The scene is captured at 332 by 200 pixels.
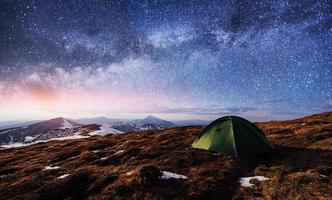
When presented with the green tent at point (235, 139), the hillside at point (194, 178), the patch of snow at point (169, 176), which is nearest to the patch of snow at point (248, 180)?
the hillside at point (194, 178)

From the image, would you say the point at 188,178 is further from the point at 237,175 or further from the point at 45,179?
A: the point at 45,179

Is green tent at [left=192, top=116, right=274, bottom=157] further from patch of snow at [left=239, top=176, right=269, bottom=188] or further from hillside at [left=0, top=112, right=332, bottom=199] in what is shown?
patch of snow at [left=239, top=176, right=269, bottom=188]

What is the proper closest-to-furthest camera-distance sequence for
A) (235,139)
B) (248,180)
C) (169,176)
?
(248,180)
(169,176)
(235,139)

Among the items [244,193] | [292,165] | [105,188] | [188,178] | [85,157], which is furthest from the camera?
[85,157]

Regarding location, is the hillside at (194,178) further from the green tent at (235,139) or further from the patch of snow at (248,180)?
the green tent at (235,139)

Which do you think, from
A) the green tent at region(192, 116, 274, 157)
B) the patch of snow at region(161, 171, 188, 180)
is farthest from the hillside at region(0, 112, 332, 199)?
the green tent at region(192, 116, 274, 157)

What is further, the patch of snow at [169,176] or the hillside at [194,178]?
the patch of snow at [169,176]

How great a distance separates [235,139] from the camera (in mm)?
16344

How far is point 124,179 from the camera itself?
40.5 ft

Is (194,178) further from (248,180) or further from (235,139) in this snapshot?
(235,139)

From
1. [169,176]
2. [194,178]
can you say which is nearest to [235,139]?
[194,178]

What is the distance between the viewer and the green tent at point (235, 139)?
627 inches

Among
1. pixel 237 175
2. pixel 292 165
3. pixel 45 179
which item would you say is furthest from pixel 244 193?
pixel 45 179

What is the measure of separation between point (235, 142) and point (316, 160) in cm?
505
